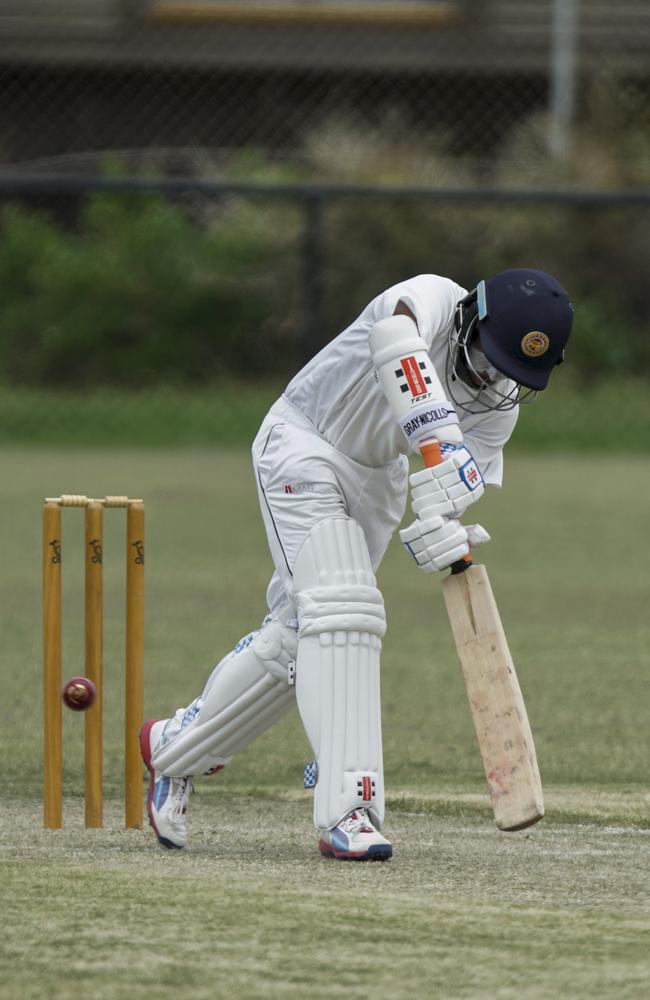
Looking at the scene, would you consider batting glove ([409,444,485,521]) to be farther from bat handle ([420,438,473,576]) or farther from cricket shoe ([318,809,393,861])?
cricket shoe ([318,809,393,861])

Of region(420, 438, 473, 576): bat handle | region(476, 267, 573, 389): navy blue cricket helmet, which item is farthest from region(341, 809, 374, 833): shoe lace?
region(476, 267, 573, 389): navy blue cricket helmet

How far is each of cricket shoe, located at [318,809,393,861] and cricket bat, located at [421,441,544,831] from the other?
239 millimetres

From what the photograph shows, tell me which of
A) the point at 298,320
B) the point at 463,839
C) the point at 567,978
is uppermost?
the point at 298,320

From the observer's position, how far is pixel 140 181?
1288 centimetres

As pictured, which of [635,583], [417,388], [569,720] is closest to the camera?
[417,388]

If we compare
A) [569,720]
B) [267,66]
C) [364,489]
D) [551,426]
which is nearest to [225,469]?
[551,426]


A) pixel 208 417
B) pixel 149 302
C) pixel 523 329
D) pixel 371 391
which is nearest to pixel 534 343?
pixel 523 329

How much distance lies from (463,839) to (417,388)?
103 centimetres

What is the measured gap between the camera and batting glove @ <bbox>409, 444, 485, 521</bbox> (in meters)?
3.94

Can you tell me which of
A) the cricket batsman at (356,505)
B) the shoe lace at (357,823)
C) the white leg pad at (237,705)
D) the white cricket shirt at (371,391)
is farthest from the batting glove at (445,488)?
the shoe lace at (357,823)

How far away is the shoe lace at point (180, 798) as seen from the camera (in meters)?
4.23

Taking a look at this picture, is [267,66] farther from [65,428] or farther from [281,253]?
[65,428]

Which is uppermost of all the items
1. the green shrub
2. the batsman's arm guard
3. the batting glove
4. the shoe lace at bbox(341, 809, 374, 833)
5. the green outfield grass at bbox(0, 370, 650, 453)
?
the green shrub

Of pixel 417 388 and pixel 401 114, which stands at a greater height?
pixel 401 114
